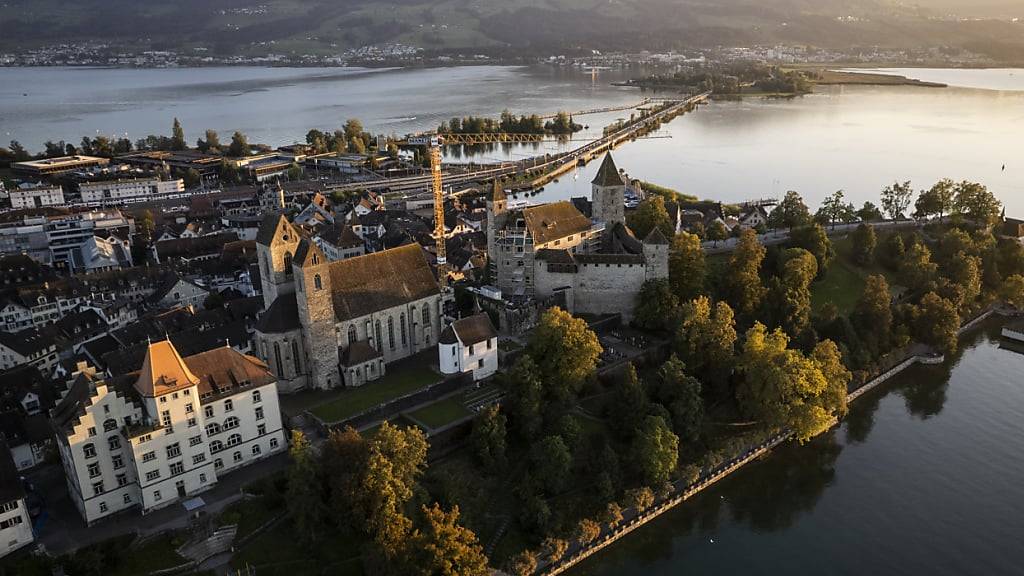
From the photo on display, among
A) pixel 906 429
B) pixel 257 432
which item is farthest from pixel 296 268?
pixel 906 429

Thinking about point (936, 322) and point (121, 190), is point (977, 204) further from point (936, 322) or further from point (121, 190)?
point (121, 190)

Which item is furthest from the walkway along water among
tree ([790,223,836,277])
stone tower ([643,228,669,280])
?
tree ([790,223,836,277])

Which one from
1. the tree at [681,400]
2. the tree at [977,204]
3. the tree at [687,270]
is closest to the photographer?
the tree at [681,400]

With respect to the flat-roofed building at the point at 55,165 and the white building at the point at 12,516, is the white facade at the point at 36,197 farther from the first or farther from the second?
the white building at the point at 12,516

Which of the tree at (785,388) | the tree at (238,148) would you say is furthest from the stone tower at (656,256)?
the tree at (238,148)

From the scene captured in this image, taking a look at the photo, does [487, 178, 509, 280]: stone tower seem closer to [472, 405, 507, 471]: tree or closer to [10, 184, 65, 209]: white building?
[472, 405, 507, 471]: tree

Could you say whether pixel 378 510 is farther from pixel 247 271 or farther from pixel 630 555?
pixel 247 271

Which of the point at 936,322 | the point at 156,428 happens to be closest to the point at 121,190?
the point at 156,428
